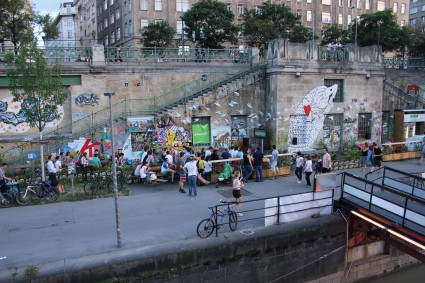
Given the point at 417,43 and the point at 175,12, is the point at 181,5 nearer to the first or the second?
the point at 175,12

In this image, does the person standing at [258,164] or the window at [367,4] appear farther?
the window at [367,4]

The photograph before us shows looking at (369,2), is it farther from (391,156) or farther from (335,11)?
(391,156)

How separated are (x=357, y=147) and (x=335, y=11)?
4694 cm

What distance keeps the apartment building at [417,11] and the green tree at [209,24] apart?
58.3 meters

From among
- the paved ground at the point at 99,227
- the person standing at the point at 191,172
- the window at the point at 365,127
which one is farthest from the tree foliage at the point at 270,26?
the person standing at the point at 191,172

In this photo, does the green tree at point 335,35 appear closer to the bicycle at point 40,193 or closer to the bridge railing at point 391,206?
the bridge railing at point 391,206

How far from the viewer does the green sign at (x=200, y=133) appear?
21.6 meters

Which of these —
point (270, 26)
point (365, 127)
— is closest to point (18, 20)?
point (270, 26)

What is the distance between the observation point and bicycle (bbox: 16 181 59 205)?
14.1 meters

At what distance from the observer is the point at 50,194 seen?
1440 cm

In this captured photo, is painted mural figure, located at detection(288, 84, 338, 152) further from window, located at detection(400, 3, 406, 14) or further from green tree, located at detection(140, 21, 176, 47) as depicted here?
window, located at detection(400, 3, 406, 14)

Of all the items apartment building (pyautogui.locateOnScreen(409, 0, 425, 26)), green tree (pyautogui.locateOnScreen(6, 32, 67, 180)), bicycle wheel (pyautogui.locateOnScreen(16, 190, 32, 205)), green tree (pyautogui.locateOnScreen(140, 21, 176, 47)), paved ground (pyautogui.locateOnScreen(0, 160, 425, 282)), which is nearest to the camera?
paved ground (pyautogui.locateOnScreen(0, 160, 425, 282))

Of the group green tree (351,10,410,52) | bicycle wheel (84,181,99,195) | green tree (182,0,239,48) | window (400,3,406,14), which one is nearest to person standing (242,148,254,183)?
bicycle wheel (84,181,99,195)

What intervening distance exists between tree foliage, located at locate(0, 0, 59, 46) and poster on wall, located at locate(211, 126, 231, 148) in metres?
17.6
